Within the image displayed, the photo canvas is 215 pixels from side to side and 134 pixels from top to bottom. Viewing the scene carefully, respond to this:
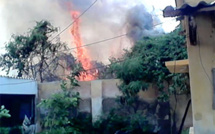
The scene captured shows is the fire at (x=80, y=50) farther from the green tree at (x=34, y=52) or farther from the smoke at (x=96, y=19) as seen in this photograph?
the green tree at (x=34, y=52)

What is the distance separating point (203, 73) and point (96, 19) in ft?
47.9

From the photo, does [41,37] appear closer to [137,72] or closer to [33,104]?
[33,104]

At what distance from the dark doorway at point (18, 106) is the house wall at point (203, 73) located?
33.0 feet

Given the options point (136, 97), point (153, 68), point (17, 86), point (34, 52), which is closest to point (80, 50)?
point (34, 52)

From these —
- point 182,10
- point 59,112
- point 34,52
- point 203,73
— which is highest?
point 34,52

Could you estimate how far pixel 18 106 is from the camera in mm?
12641

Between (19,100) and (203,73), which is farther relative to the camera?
(19,100)

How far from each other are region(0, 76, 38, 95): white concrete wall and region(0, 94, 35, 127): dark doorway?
55cm

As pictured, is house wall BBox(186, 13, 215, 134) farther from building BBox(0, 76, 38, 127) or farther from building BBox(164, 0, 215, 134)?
building BBox(0, 76, 38, 127)

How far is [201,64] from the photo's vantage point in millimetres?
3303

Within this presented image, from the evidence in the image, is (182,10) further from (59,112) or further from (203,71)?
(59,112)

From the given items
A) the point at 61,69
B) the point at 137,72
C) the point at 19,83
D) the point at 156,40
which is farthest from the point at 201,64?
the point at 61,69

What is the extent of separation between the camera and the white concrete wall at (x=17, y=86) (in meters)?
10.6

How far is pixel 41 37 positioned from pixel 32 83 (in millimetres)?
2678
